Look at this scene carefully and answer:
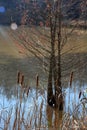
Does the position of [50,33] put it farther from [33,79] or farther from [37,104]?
[37,104]

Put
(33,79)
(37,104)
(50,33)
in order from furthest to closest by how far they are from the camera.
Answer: (33,79)
(50,33)
(37,104)

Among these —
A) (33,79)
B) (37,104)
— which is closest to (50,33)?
(33,79)

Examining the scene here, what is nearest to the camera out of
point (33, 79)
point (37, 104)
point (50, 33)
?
point (37, 104)

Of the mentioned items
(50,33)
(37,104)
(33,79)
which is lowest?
(33,79)

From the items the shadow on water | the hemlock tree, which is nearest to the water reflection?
the shadow on water

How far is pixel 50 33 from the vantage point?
828 cm

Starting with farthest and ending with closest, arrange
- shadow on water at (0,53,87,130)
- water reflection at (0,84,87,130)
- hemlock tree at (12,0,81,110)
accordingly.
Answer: hemlock tree at (12,0,81,110), shadow on water at (0,53,87,130), water reflection at (0,84,87,130)

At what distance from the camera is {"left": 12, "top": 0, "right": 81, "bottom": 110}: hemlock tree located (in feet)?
26.5

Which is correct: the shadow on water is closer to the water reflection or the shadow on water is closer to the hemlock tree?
the water reflection

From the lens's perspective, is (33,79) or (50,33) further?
(33,79)

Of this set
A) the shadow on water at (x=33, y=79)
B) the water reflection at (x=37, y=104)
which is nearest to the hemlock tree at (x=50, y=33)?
the shadow on water at (x=33, y=79)

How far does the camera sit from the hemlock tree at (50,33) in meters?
8.08

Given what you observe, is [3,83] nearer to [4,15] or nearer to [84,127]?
[84,127]

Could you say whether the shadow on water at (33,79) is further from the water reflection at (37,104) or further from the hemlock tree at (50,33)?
the hemlock tree at (50,33)
